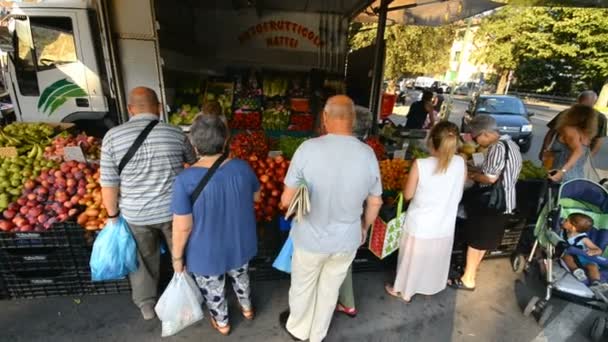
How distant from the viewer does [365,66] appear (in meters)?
6.54

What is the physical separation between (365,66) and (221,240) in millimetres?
5625

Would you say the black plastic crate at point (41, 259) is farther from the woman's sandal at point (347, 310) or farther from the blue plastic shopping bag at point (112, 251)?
the woman's sandal at point (347, 310)

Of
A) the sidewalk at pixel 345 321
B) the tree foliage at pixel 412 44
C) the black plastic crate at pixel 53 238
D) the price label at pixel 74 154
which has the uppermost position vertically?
the tree foliage at pixel 412 44

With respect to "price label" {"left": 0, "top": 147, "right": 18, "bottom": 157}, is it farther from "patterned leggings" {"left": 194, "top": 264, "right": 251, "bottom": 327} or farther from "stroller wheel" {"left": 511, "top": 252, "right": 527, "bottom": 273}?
"stroller wheel" {"left": 511, "top": 252, "right": 527, "bottom": 273}

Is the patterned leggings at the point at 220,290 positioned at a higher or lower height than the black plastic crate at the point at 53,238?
lower

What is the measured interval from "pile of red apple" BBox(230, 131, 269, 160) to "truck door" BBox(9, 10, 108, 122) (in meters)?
2.99

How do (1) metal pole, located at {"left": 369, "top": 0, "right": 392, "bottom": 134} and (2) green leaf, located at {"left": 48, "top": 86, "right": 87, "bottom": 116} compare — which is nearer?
(2) green leaf, located at {"left": 48, "top": 86, "right": 87, "bottom": 116}

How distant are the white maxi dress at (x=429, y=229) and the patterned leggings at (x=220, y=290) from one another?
1330 millimetres

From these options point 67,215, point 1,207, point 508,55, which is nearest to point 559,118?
point 67,215

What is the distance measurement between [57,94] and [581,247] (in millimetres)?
6722

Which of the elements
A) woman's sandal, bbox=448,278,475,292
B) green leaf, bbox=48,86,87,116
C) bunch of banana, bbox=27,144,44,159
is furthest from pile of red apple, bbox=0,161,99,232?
woman's sandal, bbox=448,278,475,292

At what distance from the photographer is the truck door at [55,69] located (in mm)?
4371

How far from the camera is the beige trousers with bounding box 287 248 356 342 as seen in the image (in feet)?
6.45

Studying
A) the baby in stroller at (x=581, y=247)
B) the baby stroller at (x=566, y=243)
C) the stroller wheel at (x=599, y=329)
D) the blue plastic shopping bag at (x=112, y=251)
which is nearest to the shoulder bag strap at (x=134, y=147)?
the blue plastic shopping bag at (x=112, y=251)
